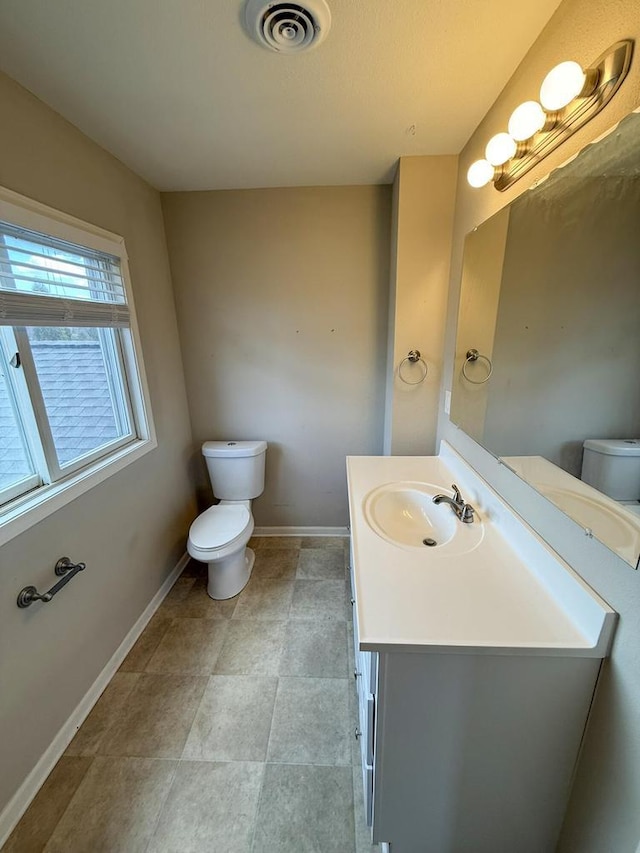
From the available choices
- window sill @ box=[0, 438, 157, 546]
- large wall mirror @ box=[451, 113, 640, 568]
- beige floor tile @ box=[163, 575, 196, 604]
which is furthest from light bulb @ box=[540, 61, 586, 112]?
beige floor tile @ box=[163, 575, 196, 604]

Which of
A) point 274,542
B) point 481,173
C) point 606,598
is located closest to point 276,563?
point 274,542

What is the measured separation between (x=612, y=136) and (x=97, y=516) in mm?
2047

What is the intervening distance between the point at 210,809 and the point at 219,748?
0.17m

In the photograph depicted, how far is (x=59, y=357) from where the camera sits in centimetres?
134

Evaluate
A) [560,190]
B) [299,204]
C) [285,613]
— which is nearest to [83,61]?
[299,204]

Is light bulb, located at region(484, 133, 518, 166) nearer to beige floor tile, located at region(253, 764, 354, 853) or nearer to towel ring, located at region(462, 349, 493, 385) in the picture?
towel ring, located at region(462, 349, 493, 385)

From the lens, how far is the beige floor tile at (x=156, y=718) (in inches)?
49.2

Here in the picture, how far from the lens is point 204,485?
245cm

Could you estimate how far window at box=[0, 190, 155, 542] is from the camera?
111 cm

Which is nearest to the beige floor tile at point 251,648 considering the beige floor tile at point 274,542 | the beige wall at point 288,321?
the beige floor tile at point 274,542

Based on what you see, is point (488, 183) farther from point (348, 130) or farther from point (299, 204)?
point (299, 204)

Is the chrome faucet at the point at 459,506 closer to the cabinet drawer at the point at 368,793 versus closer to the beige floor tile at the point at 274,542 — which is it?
the cabinet drawer at the point at 368,793

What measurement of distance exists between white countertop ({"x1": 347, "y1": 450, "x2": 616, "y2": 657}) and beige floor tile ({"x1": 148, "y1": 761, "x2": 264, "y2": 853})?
91 cm

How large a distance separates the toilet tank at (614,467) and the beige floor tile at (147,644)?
1.98 m
